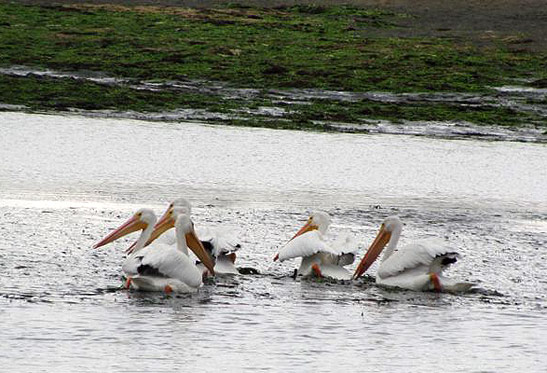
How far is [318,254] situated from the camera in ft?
31.6

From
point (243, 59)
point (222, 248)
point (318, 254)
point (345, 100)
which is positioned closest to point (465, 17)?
point (243, 59)

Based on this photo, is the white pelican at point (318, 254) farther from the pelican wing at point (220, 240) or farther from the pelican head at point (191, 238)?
the pelican head at point (191, 238)

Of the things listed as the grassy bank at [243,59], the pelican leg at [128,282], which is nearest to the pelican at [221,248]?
the pelican leg at [128,282]

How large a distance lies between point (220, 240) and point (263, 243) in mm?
1224

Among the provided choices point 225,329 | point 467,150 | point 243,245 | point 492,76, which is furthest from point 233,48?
point 225,329

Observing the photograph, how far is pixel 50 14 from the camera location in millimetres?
31078

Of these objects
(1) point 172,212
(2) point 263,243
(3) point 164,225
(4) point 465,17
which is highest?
(1) point 172,212

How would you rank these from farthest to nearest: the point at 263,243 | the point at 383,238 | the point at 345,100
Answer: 1. the point at 345,100
2. the point at 263,243
3. the point at 383,238

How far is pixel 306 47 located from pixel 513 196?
14083 millimetres

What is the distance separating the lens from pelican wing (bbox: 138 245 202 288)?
891cm

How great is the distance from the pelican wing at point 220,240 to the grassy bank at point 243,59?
9.61 meters

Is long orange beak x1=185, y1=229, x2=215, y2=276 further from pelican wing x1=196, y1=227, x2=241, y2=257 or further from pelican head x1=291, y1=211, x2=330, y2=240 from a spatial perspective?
pelican head x1=291, y1=211, x2=330, y2=240

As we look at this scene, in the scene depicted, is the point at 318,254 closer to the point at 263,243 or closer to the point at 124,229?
the point at 263,243

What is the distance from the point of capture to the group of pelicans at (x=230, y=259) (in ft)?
29.4
